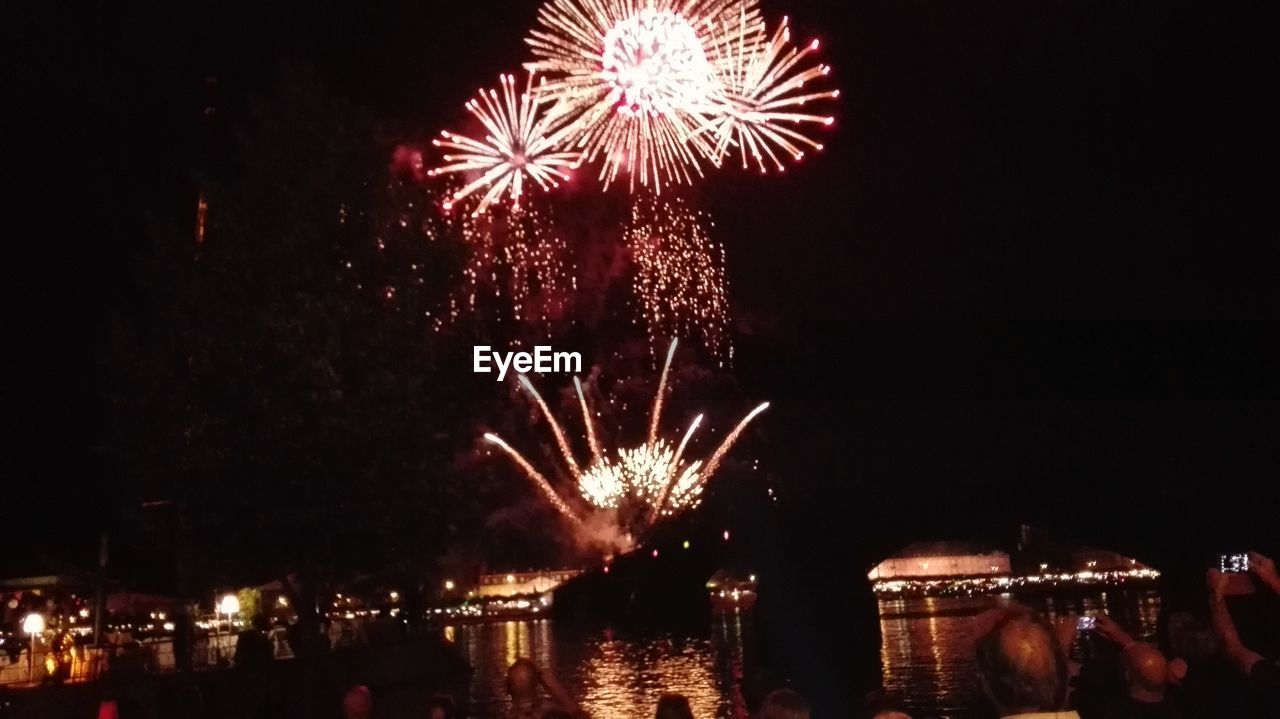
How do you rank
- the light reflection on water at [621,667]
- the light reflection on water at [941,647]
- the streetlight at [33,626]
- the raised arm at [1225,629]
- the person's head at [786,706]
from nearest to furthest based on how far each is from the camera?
the person's head at [786,706] < the raised arm at [1225,629] < the streetlight at [33,626] < the light reflection on water at [941,647] < the light reflection on water at [621,667]

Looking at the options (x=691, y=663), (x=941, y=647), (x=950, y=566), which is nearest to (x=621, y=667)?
(x=691, y=663)

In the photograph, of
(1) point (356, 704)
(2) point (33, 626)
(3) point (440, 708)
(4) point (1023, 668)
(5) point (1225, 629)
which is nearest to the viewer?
(4) point (1023, 668)

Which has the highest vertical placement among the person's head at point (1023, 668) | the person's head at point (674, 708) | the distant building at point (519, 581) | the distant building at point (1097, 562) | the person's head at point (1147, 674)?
the distant building at point (519, 581)

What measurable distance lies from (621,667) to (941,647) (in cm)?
1185

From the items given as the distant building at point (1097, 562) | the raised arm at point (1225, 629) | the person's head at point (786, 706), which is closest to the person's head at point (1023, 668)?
the person's head at point (786, 706)

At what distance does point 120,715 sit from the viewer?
22.1m

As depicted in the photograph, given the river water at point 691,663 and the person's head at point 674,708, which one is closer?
the person's head at point 674,708

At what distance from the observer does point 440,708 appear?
797cm

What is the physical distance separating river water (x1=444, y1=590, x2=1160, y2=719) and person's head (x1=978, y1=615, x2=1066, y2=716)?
0.24 metres

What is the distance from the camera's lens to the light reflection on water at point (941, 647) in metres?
26.2

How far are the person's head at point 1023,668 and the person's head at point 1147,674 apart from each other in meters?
1.68

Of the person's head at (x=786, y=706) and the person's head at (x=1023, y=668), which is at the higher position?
the person's head at (x=1023, y=668)

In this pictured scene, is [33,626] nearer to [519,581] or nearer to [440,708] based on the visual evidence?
[440,708]

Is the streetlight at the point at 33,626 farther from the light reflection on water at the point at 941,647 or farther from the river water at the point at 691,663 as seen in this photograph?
the light reflection on water at the point at 941,647
